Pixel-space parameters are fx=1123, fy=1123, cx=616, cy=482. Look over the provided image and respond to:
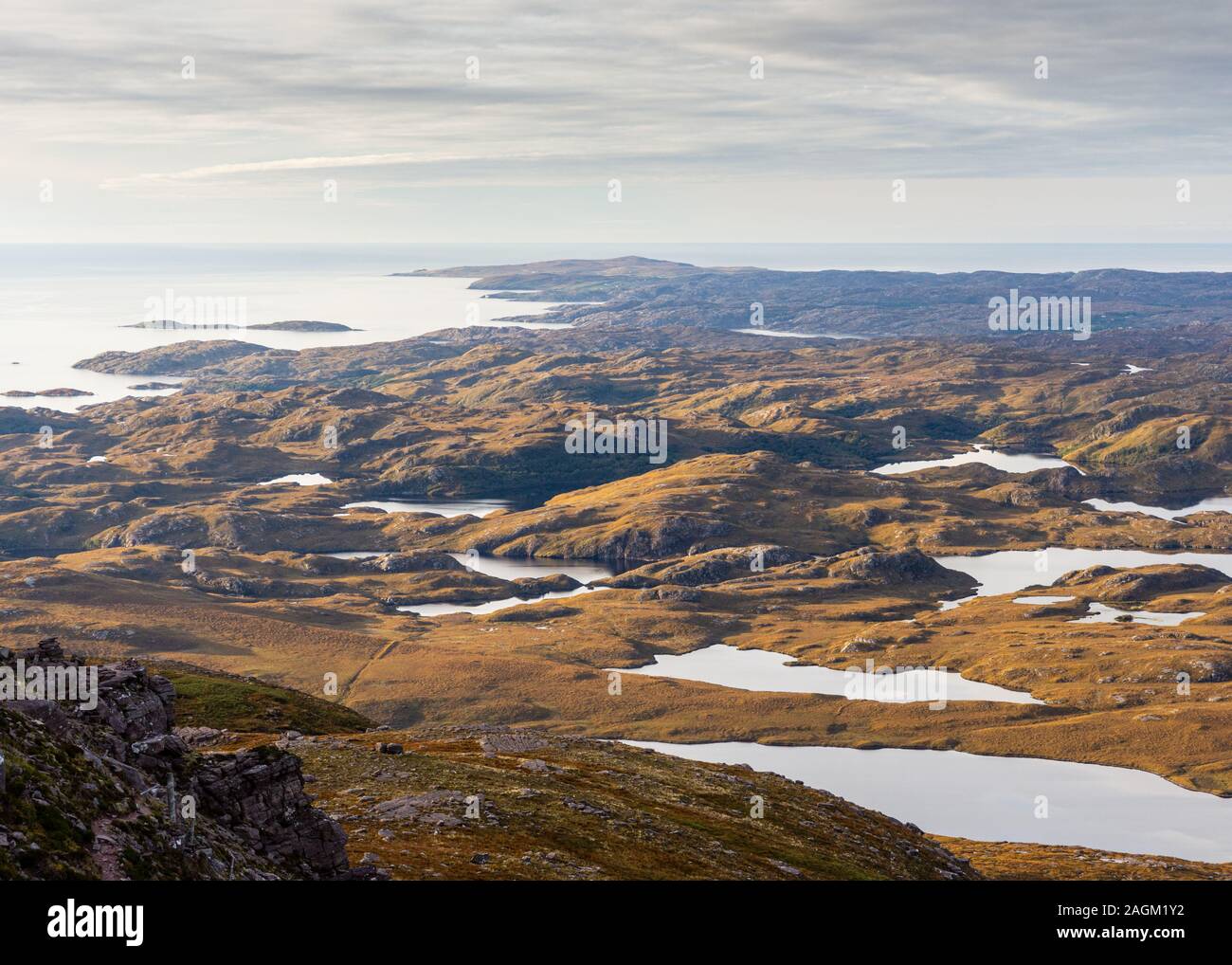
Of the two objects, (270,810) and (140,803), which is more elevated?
(140,803)

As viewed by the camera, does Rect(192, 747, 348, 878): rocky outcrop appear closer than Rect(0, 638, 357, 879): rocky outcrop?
No

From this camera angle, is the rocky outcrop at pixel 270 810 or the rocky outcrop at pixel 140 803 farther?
the rocky outcrop at pixel 270 810

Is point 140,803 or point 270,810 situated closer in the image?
point 140,803

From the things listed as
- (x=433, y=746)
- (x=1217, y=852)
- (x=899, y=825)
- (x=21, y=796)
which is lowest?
(x=1217, y=852)
